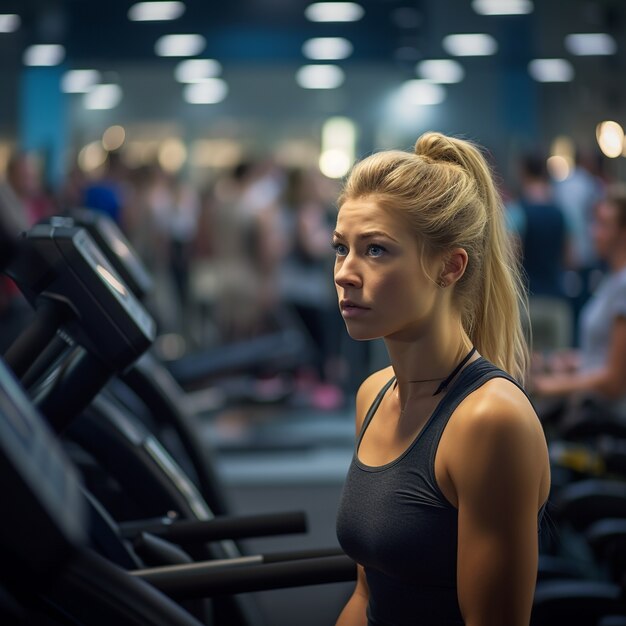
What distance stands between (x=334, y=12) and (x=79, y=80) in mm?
4120

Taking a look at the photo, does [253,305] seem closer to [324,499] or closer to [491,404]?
[324,499]

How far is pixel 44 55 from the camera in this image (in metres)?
12.0

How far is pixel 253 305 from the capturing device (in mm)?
6555

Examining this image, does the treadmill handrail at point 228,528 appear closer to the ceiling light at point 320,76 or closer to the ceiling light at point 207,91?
the ceiling light at point 320,76

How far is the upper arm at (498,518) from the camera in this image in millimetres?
1271

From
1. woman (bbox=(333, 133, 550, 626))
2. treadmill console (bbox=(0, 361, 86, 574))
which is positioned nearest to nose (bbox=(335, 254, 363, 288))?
woman (bbox=(333, 133, 550, 626))

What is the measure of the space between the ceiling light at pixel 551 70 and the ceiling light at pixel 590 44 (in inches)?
10.9

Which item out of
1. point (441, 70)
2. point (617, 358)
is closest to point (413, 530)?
point (617, 358)

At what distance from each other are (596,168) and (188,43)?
5.08 meters

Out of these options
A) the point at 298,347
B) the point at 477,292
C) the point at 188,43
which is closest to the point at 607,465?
the point at 477,292

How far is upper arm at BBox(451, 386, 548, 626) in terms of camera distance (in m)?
1.27

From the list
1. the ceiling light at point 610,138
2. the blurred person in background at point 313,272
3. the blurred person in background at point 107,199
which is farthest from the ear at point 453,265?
the ceiling light at point 610,138

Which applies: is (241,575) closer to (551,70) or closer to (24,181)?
(24,181)

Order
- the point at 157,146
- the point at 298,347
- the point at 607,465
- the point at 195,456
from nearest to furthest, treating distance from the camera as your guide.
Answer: the point at 195,456, the point at 607,465, the point at 298,347, the point at 157,146
